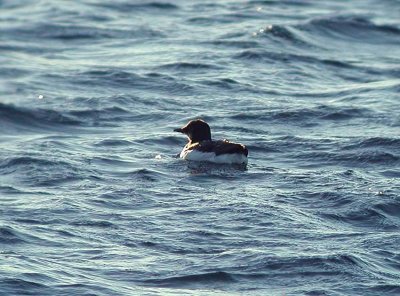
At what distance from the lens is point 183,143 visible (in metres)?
22.5

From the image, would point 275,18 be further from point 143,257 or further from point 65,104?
point 143,257

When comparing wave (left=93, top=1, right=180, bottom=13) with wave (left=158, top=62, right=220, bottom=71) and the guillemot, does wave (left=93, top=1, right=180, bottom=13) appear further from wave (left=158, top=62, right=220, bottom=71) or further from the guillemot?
the guillemot

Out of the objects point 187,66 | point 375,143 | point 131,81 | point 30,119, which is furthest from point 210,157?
point 187,66

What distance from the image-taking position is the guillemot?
19891 mm

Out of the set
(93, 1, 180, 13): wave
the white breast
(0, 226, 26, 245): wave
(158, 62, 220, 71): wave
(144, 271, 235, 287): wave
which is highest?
(93, 1, 180, 13): wave

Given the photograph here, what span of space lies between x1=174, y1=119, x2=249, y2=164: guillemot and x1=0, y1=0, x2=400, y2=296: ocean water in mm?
224

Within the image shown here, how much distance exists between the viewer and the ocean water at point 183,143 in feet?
48.4

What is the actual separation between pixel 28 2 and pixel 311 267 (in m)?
21.9

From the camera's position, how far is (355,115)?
23453mm

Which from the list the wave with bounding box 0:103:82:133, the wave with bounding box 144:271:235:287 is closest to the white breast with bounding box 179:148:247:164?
the wave with bounding box 0:103:82:133

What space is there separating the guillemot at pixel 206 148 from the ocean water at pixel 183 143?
22cm

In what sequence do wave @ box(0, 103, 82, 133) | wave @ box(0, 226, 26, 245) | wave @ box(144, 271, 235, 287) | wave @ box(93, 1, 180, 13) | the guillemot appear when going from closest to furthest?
1. wave @ box(144, 271, 235, 287)
2. wave @ box(0, 226, 26, 245)
3. the guillemot
4. wave @ box(0, 103, 82, 133)
5. wave @ box(93, 1, 180, 13)

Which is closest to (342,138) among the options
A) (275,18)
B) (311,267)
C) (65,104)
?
(65,104)

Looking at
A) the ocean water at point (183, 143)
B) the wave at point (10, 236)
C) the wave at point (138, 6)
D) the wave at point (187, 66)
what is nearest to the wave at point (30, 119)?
the ocean water at point (183, 143)
